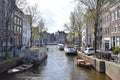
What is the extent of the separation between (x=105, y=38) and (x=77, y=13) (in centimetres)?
1680

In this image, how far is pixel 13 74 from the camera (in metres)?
34.7

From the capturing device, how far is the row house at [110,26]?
194 ft

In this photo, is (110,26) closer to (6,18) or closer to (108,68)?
(6,18)

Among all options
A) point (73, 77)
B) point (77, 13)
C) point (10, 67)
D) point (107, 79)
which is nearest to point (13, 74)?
point (10, 67)

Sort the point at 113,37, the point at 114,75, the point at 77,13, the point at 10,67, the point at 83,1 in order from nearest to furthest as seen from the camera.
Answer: the point at 114,75 → the point at 10,67 → the point at 83,1 → the point at 113,37 → the point at 77,13

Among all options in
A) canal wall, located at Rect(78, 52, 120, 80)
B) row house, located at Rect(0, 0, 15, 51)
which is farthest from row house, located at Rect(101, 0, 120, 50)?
row house, located at Rect(0, 0, 15, 51)

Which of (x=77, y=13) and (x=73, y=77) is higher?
(x=77, y=13)

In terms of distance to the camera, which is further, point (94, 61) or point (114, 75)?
point (94, 61)

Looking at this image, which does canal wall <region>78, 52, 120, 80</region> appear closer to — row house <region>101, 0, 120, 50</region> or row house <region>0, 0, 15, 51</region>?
row house <region>0, 0, 15, 51</region>

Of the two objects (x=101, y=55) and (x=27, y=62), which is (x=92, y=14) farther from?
(x=27, y=62)

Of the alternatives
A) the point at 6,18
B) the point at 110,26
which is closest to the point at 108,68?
the point at 6,18

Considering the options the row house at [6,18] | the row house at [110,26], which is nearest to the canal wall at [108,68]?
the row house at [6,18]

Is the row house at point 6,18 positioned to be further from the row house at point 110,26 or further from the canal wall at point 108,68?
the row house at point 110,26

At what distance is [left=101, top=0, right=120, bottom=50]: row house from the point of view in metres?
59.0
